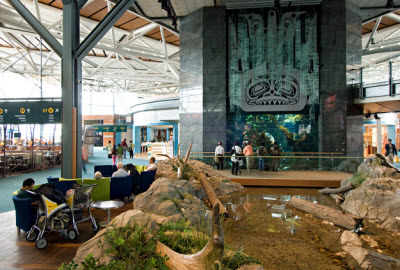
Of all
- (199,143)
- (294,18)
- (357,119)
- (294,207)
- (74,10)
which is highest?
(294,18)

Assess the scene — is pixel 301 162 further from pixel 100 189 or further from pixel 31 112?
pixel 31 112

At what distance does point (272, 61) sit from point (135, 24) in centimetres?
861

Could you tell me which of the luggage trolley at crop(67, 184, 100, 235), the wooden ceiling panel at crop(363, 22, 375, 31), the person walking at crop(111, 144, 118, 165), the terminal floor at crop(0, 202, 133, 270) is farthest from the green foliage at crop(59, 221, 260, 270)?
the wooden ceiling panel at crop(363, 22, 375, 31)

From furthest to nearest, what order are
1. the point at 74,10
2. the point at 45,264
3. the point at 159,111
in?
the point at 159,111 < the point at 74,10 < the point at 45,264

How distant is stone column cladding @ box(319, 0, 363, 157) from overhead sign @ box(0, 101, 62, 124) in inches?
454

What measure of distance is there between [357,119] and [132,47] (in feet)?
51.6

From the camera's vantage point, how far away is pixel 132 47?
19.2m

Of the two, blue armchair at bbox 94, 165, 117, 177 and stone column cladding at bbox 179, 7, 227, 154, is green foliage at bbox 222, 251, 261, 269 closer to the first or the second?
blue armchair at bbox 94, 165, 117, 177

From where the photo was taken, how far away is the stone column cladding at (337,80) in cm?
1241

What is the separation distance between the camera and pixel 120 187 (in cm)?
696

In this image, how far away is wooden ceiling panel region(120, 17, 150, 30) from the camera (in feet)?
49.2

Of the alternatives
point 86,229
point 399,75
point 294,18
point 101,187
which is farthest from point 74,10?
point 399,75

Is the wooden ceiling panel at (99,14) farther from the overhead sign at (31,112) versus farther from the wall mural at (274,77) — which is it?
the overhead sign at (31,112)

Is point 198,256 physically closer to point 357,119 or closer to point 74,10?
point 74,10
